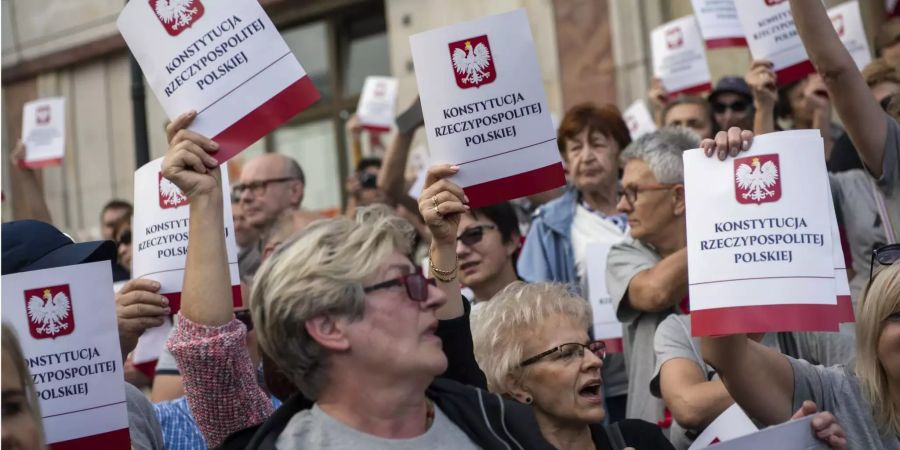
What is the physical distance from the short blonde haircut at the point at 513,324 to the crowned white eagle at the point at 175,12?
126 centimetres

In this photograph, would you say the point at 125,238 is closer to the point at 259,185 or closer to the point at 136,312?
the point at 259,185

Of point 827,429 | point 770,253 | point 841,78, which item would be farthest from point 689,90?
point 827,429

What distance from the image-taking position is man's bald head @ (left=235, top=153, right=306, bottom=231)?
7281mm

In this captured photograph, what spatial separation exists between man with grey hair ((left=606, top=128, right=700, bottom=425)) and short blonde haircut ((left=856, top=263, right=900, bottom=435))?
3.55ft

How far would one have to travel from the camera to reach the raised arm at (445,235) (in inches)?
141

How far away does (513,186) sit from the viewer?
12.8 ft

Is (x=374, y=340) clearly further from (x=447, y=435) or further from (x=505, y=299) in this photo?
(x=505, y=299)

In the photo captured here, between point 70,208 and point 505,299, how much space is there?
544 inches

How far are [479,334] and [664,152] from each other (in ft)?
4.55

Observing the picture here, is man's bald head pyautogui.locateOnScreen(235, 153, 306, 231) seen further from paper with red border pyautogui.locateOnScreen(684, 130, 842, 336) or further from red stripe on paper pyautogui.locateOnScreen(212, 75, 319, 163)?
paper with red border pyautogui.locateOnScreen(684, 130, 842, 336)

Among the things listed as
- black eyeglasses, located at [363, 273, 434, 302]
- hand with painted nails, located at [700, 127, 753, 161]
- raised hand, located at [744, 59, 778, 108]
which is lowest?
black eyeglasses, located at [363, 273, 434, 302]

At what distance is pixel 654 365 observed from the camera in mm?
4820

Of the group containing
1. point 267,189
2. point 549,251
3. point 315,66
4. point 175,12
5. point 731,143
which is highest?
point 315,66

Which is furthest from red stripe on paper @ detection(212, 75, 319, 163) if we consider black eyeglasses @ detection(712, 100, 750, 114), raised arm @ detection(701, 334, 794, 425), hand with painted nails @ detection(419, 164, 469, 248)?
black eyeglasses @ detection(712, 100, 750, 114)
